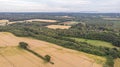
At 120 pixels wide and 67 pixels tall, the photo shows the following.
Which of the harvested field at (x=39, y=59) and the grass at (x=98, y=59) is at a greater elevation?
the harvested field at (x=39, y=59)

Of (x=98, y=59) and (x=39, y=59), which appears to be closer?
(x=39, y=59)

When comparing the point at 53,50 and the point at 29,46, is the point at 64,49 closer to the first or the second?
the point at 53,50

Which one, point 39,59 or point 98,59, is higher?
point 39,59

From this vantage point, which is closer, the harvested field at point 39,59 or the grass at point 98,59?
the harvested field at point 39,59

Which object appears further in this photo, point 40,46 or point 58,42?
point 58,42

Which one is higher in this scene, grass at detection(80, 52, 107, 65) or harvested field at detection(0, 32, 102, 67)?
harvested field at detection(0, 32, 102, 67)

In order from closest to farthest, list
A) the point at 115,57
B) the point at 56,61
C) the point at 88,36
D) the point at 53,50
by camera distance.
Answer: the point at 56,61 < the point at 115,57 < the point at 53,50 < the point at 88,36

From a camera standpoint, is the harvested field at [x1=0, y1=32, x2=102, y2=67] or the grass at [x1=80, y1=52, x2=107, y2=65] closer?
the harvested field at [x1=0, y1=32, x2=102, y2=67]

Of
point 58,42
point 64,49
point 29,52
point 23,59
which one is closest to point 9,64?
point 23,59

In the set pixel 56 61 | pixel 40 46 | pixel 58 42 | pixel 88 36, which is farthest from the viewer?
pixel 88 36
